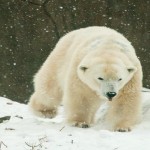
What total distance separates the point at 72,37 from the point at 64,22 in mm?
4047

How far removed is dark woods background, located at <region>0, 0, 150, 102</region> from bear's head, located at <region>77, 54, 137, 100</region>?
519cm

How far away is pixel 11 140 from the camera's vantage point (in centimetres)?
476

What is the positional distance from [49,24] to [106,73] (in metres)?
5.70

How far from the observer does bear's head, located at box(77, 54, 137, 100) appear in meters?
5.22

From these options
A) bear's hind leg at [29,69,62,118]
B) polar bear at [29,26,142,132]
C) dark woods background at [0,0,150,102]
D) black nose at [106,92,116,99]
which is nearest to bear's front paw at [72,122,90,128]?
polar bear at [29,26,142,132]

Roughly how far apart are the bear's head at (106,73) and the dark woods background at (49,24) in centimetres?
519

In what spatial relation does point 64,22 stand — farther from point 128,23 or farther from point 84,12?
point 128,23

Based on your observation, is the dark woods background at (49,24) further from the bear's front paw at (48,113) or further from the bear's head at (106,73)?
the bear's head at (106,73)

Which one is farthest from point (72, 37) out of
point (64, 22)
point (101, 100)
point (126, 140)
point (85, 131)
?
point (64, 22)

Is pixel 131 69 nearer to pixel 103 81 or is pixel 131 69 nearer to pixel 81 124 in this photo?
pixel 103 81

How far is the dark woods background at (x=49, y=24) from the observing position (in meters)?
10.7

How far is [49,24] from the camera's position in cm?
1079

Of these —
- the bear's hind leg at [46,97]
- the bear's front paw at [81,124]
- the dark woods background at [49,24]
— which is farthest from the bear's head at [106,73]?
the dark woods background at [49,24]

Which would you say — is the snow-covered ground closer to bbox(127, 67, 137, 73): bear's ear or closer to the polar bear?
the polar bear
